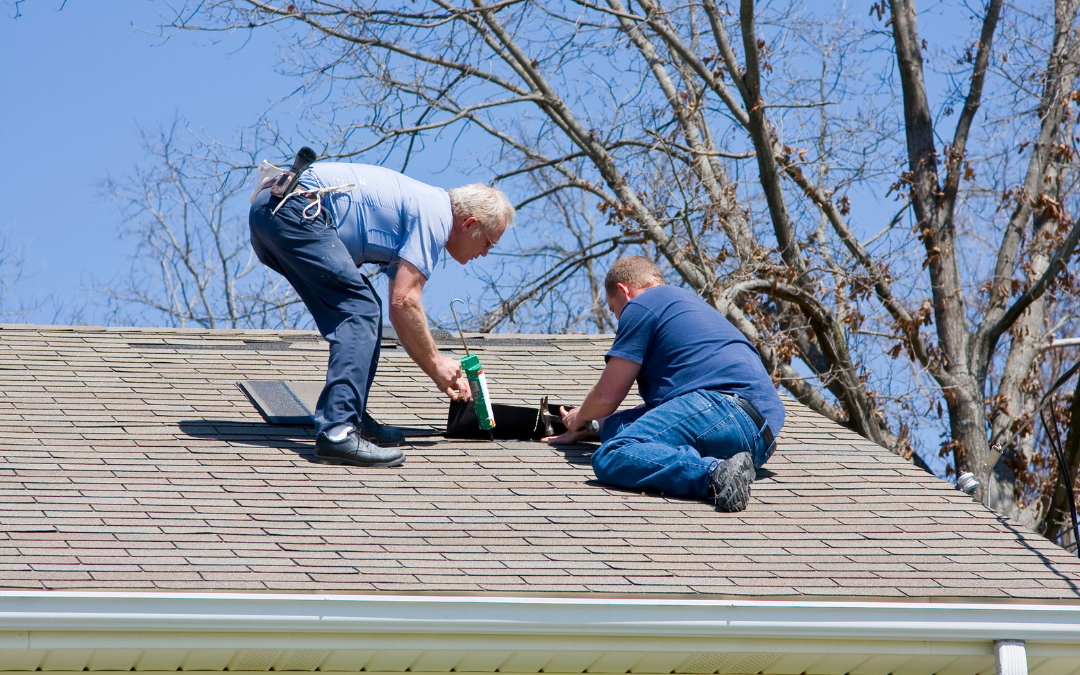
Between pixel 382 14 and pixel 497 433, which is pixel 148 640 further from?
pixel 382 14

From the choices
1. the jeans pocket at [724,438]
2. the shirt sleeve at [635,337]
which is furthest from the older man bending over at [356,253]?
the jeans pocket at [724,438]

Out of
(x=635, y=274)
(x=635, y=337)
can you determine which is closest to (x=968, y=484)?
(x=635, y=337)

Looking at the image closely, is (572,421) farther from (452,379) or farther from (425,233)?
(425,233)

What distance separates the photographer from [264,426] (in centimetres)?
535

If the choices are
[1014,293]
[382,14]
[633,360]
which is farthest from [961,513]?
[382,14]

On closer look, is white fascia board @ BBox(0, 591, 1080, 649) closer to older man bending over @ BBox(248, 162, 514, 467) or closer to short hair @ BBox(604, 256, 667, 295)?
older man bending over @ BBox(248, 162, 514, 467)

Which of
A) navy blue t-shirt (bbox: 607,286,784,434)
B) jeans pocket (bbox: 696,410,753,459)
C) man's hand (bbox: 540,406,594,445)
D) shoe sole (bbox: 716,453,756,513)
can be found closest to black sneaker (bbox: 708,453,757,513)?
shoe sole (bbox: 716,453,756,513)

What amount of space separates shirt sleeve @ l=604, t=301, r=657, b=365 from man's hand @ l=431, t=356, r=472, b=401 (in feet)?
2.31

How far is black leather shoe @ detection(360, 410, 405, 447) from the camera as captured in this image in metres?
4.99

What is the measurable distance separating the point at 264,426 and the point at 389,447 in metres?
0.72

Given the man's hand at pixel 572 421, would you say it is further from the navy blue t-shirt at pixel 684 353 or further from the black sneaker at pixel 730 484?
the black sneaker at pixel 730 484

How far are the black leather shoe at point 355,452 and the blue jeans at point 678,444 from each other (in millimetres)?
905

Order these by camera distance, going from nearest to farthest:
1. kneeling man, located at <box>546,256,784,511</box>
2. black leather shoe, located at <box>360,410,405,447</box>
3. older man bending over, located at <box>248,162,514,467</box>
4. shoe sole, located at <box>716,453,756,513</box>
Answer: shoe sole, located at <box>716,453,756,513</box>
kneeling man, located at <box>546,256,784,511</box>
older man bending over, located at <box>248,162,514,467</box>
black leather shoe, located at <box>360,410,405,447</box>

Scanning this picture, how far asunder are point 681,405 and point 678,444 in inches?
7.0
